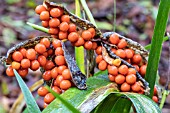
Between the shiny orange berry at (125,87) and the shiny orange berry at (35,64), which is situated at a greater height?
the shiny orange berry at (35,64)

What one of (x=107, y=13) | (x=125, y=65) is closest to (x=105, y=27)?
(x=107, y=13)

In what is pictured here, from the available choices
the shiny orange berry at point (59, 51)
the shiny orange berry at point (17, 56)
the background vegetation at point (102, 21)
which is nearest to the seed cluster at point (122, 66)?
the shiny orange berry at point (59, 51)

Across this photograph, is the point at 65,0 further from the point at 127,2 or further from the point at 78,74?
the point at 78,74

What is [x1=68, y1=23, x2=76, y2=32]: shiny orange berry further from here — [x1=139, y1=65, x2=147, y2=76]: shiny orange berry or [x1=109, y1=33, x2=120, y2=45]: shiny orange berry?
[x1=139, y1=65, x2=147, y2=76]: shiny orange berry

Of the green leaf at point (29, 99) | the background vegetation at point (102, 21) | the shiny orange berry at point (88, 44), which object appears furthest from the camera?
the background vegetation at point (102, 21)

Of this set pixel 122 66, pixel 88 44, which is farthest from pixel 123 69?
pixel 88 44

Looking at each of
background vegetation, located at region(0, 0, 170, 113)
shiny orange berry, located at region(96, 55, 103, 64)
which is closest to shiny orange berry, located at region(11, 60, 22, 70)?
shiny orange berry, located at region(96, 55, 103, 64)

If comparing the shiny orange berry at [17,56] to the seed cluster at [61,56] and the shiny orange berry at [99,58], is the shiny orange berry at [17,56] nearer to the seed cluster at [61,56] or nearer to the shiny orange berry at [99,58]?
the seed cluster at [61,56]
